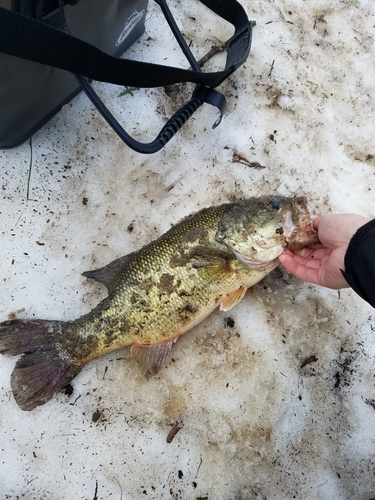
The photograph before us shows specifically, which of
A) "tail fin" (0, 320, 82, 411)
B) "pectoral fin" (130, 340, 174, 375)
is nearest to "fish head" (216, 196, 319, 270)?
"pectoral fin" (130, 340, 174, 375)

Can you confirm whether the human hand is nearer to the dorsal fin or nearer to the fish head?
the fish head

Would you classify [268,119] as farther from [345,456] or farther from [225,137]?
[345,456]

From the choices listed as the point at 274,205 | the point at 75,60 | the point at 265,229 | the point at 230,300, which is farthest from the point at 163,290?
the point at 75,60

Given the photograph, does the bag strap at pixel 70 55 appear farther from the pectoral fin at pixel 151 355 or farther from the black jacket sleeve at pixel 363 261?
the pectoral fin at pixel 151 355

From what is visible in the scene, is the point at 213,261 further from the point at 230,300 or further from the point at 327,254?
the point at 327,254

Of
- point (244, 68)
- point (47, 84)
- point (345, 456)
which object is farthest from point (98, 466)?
point (244, 68)

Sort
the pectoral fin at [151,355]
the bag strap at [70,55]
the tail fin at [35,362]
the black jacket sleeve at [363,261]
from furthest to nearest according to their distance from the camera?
the pectoral fin at [151,355]
the tail fin at [35,362]
the black jacket sleeve at [363,261]
the bag strap at [70,55]

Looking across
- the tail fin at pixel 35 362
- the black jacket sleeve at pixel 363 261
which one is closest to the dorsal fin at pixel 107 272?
the tail fin at pixel 35 362
